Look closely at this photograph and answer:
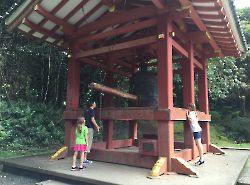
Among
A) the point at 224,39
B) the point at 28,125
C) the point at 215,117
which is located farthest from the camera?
the point at 215,117

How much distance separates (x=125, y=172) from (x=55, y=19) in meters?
4.04

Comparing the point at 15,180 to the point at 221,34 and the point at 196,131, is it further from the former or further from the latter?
the point at 221,34

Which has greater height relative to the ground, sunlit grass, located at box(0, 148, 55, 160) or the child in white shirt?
the child in white shirt

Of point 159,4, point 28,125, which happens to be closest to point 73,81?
point 159,4

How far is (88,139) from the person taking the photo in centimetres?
611

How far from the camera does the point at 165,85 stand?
533cm

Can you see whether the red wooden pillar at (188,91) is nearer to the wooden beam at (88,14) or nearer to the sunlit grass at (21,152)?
the wooden beam at (88,14)

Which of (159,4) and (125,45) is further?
(125,45)

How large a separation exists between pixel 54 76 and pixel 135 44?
21.0ft

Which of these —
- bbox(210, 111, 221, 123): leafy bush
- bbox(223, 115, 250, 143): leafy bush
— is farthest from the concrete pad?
bbox(210, 111, 221, 123): leafy bush

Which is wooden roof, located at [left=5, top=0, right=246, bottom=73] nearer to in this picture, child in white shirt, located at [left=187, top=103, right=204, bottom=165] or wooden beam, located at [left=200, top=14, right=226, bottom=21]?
wooden beam, located at [left=200, top=14, right=226, bottom=21]

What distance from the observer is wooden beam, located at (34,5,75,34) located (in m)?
5.90

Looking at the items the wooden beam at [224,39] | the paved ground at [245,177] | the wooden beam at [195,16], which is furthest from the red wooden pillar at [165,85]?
the wooden beam at [224,39]

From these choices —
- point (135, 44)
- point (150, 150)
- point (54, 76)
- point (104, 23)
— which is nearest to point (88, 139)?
point (150, 150)
